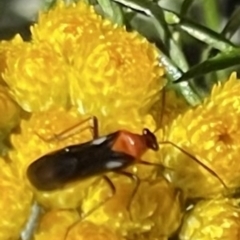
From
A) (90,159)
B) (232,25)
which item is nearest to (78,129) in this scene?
(90,159)

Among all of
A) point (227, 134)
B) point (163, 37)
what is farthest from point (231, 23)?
point (227, 134)

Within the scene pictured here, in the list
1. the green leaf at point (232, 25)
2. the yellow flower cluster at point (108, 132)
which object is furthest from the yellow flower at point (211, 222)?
the green leaf at point (232, 25)

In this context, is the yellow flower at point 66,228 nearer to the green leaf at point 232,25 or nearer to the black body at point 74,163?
the black body at point 74,163

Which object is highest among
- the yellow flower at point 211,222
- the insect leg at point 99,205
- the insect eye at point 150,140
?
the insect eye at point 150,140

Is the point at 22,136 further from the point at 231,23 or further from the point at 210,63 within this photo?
the point at 231,23

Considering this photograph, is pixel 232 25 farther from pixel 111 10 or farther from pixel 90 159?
pixel 90 159

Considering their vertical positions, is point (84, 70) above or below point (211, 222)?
above
